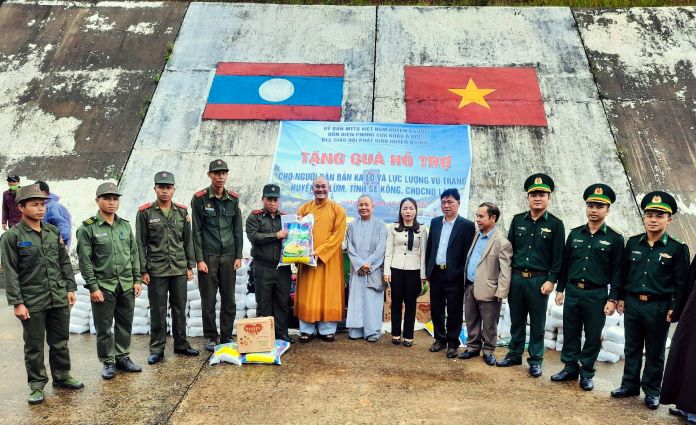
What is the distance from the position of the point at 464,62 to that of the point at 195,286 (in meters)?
8.15

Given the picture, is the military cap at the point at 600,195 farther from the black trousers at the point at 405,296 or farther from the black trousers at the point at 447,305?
the black trousers at the point at 405,296

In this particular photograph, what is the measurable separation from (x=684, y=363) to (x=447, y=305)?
95.9 inches

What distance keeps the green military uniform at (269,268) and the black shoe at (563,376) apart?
2783 mm

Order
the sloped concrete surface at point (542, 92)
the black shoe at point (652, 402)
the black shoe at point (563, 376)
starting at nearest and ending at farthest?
the black shoe at point (652, 402) → the black shoe at point (563, 376) → the sloped concrete surface at point (542, 92)

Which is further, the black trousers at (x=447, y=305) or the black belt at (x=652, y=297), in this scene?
the black trousers at (x=447, y=305)

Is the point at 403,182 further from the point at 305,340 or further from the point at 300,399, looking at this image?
the point at 300,399

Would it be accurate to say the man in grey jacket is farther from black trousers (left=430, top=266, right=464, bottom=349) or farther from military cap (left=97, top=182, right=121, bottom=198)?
military cap (left=97, top=182, right=121, bottom=198)

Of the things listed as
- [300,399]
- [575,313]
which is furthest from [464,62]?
[300,399]

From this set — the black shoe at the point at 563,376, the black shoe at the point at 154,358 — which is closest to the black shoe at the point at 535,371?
the black shoe at the point at 563,376

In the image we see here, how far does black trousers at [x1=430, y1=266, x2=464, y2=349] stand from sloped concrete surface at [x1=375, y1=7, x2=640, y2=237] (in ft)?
12.5

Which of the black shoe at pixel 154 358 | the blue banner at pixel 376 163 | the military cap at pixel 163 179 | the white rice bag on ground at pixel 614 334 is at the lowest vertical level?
the black shoe at pixel 154 358

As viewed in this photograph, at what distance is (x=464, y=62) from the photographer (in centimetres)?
1345

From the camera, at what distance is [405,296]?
7.25m

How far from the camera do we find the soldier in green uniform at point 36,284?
5.32 metres
